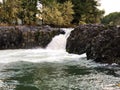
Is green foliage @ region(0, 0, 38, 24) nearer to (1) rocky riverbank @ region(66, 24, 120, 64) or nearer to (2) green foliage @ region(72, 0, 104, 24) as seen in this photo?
(2) green foliage @ region(72, 0, 104, 24)

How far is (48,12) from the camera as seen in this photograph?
2527 inches

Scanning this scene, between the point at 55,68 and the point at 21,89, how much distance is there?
7835mm

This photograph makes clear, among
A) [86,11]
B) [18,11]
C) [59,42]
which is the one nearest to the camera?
[59,42]

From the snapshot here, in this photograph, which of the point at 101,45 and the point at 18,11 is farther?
the point at 18,11

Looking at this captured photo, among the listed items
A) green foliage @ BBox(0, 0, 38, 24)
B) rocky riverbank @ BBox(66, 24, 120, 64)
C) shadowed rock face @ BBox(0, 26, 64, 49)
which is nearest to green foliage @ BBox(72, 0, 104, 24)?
green foliage @ BBox(0, 0, 38, 24)

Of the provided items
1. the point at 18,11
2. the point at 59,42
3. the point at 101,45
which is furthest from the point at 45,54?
the point at 18,11

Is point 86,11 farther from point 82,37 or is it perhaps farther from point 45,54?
point 45,54

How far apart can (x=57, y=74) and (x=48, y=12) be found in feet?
131

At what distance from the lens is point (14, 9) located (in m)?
60.6

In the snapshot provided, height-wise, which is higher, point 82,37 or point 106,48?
point 106,48

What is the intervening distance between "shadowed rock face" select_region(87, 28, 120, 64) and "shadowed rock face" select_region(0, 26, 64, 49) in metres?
14.5

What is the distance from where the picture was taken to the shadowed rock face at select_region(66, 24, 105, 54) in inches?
1470

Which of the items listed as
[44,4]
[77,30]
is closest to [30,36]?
[77,30]

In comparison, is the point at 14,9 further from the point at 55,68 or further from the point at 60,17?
the point at 55,68
